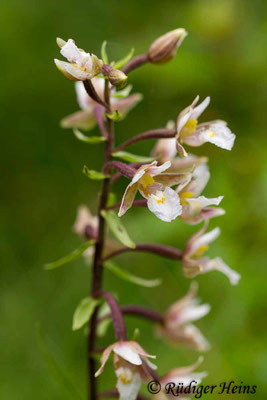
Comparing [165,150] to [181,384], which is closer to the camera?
[181,384]

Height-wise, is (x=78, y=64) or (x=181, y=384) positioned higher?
(x=78, y=64)

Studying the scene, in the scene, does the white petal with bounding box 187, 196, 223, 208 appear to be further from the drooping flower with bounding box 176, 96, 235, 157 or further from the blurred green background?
the blurred green background

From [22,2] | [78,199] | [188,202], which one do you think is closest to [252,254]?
[188,202]

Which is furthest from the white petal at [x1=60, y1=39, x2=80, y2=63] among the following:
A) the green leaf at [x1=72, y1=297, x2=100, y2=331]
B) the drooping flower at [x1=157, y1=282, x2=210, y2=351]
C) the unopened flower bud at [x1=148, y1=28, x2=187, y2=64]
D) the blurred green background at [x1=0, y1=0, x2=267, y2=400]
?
the blurred green background at [x1=0, y1=0, x2=267, y2=400]

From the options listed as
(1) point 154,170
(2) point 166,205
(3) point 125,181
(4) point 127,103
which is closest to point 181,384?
(2) point 166,205

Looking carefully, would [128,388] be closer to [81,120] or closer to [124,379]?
[124,379]

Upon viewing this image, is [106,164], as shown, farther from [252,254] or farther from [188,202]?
[252,254]

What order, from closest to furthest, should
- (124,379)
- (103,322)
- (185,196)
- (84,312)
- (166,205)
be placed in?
(166,205) → (124,379) → (185,196) → (84,312) → (103,322)
